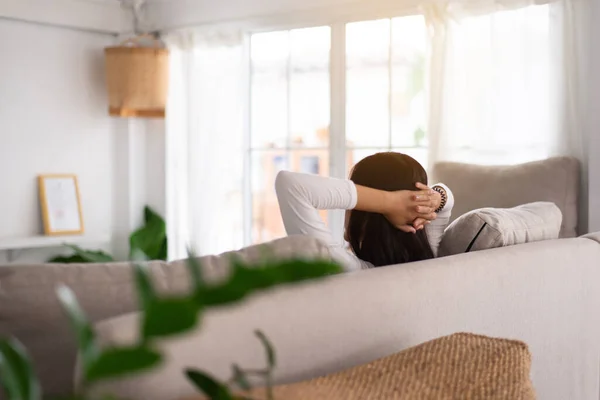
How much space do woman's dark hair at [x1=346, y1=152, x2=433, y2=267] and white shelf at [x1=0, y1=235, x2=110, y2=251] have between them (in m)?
3.05

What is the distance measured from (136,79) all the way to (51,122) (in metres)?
0.71

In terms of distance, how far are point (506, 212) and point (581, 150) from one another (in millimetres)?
1707

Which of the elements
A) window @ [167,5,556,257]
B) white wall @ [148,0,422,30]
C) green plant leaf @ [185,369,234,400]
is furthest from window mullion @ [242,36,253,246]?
green plant leaf @ [185,369,234,400]

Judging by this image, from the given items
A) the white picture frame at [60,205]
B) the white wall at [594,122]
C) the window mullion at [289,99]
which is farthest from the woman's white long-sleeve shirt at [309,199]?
the white picture frame at [60,205]

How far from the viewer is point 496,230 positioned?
2117 mm

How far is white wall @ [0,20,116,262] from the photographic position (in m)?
5.22

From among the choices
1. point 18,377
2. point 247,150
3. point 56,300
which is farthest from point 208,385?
point 247,150

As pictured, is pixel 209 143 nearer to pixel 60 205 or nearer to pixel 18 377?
pixel 60 205

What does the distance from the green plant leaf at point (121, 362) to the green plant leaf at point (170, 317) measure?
1cm

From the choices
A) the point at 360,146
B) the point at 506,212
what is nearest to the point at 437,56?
the point at 360,146

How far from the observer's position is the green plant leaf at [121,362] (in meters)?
0.36

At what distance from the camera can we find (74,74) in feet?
18.3

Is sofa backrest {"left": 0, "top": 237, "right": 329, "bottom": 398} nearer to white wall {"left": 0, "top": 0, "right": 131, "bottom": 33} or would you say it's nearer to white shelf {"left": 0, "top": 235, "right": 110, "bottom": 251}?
white shelf {"left": 0, "top": 235, "right": 110, "bottom": 251}

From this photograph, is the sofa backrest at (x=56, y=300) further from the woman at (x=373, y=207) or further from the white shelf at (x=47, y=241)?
the white shelf at (x=47, y=241)
